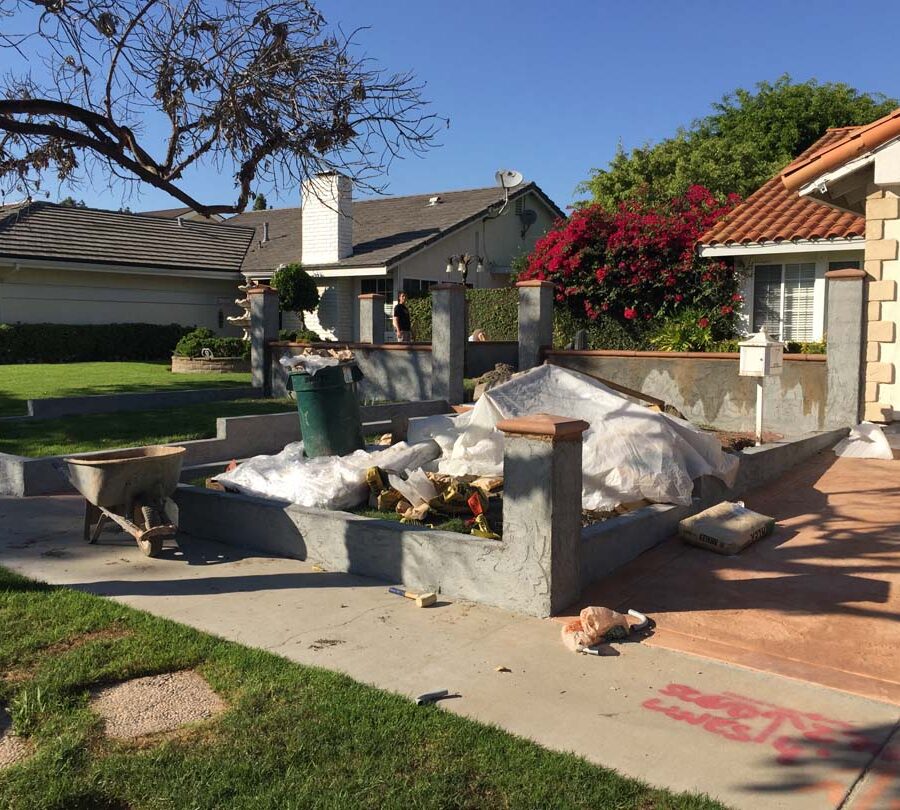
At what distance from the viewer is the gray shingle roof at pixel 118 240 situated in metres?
25.5

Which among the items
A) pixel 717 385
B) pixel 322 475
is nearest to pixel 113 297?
pixel 717 385

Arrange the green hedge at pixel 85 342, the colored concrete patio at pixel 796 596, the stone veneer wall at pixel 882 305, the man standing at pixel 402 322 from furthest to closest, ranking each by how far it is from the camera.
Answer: the green hedge at pixel 85 342 < the man standing at pixel 402 322 < the stone veneer wall at pixel 882 305 < the colored concrete patio at pixel 796 596

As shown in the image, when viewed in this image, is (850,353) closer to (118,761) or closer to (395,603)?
(395,603)

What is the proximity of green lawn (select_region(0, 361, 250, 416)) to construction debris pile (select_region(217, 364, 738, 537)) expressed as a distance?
7.75 m

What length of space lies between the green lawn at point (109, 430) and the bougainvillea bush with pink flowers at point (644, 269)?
7.77 meters

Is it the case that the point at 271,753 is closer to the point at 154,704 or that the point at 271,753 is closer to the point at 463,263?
the point at 154,704

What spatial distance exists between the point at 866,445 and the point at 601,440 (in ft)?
15.1

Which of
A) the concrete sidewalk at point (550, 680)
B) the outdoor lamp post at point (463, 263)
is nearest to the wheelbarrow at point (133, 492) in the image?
the concrete sidewalk at point (550, 680)

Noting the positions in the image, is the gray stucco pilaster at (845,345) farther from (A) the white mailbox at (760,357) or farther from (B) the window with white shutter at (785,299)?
(B) the window with white shutter at (785,299)

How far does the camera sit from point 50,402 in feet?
42.2

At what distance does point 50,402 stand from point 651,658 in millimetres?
10980

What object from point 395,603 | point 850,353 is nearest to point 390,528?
point 395,603

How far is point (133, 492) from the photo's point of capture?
6.55 m

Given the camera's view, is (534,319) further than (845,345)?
Yes
